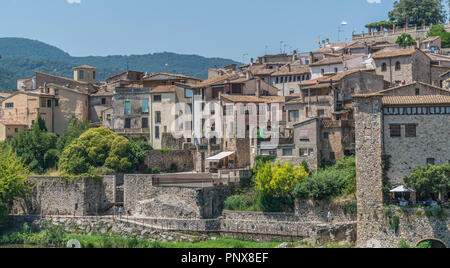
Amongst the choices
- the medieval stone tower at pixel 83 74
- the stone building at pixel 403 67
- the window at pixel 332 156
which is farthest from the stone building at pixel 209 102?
the medieval stone tower at pixel 83 74

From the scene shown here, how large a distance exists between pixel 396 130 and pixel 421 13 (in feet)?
170

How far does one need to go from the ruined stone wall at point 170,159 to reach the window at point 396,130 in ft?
66.5

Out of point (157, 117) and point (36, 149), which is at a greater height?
point (157, 117)

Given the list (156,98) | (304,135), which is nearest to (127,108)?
(156,98)

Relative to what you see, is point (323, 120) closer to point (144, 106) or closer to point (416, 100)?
point (416, 100)

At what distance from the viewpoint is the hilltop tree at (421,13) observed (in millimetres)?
83812

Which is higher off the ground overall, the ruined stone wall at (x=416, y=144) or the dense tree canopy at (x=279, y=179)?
the ruined stone wall at (x=416, y=144)

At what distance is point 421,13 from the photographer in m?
84.2

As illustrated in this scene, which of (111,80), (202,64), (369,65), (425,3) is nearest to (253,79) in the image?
(369,65)

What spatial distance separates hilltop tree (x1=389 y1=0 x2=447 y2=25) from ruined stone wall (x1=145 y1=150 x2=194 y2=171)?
42.9 m

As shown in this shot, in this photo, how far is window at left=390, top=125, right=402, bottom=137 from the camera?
3709 centimetres

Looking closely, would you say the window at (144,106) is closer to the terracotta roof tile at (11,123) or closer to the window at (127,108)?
the window at (127,108)

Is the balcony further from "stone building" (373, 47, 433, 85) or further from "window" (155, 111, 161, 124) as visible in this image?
"stone building" (373, 47, 433, 85)
